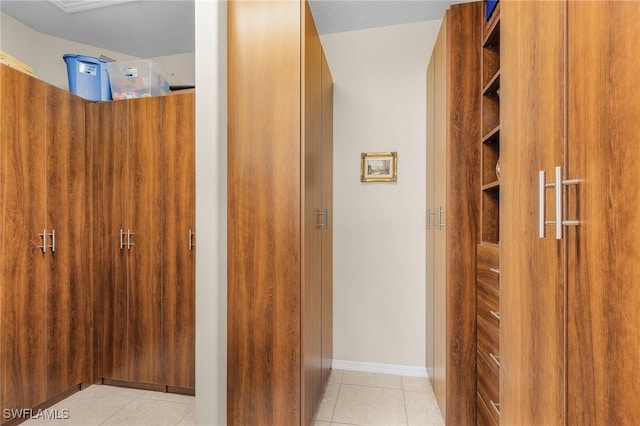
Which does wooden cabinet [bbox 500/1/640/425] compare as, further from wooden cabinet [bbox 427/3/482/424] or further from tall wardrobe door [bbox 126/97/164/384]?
tall wardrobe door [bbox 126/97/164/384]

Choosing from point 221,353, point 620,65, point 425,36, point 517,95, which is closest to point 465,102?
point 517,95

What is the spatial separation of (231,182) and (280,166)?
0.29 meters

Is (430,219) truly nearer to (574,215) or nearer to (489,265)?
(489,265)

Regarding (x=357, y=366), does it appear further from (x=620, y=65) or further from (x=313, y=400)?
(x=620, y=65)

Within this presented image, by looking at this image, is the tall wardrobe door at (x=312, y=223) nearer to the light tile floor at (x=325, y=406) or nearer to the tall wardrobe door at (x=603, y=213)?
the light tile floor at (x=325, y=406)

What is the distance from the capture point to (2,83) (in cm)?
172

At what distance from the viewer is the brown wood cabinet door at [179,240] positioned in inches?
82.3

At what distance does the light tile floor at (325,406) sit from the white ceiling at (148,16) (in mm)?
2919

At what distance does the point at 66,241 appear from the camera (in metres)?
2.06

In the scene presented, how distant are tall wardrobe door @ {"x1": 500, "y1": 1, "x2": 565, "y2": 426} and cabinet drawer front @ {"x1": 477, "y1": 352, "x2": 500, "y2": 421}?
1.25 ft

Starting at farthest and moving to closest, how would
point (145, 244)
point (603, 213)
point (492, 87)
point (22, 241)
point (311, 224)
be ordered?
point (145, 244) < point (22, 241) < point (311, 224) < point (492, 87) < point (603, 213)

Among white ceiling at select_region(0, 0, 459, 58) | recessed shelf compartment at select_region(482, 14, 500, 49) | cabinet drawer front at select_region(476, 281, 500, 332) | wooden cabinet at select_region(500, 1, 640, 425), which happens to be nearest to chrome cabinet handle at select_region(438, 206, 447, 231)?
cabinet drawer front at select_region(476, 281, 500, 332)

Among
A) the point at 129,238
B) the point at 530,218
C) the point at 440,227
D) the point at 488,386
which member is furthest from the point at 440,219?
the point at 129,238

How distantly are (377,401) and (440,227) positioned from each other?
1.29 meters
